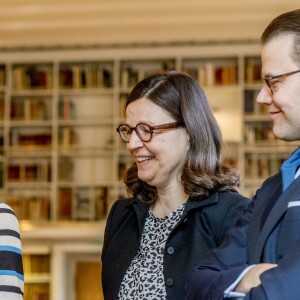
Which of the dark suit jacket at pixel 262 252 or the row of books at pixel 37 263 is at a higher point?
the dark suit jacket at pixel 262 252

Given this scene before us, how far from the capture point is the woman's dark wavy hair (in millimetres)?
2053

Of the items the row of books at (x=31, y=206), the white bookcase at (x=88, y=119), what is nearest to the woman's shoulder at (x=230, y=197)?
the white bookcase at (x=88, y=119)

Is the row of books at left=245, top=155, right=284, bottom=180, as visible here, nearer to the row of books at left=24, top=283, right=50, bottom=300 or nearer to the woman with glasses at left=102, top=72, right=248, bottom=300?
the row of books at left=24, top=283, right=50, bottom=300

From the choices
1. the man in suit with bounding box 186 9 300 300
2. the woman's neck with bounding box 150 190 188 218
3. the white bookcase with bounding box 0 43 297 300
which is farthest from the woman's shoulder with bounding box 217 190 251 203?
the white bookcase with bounding box 0 43 297 300

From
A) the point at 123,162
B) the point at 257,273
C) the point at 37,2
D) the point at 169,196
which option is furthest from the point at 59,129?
the point at 257,273

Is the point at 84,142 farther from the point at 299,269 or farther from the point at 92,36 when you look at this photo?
the point at 299,269

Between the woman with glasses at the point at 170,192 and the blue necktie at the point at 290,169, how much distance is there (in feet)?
1.36

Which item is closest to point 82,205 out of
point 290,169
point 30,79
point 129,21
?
point 30,79

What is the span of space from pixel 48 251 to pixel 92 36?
439 centimetres

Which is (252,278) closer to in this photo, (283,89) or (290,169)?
(290,169)

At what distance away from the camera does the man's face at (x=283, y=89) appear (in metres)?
1.51

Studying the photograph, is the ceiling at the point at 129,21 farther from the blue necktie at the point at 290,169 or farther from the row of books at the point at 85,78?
the blue necktie at the point at 290,169

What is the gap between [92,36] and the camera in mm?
8695

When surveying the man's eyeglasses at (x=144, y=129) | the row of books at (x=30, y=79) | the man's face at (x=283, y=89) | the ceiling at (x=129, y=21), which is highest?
the ceiling at (x=129, y=21)
